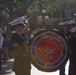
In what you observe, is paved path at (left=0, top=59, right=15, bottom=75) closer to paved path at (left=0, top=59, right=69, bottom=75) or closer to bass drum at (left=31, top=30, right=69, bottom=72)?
paved path at (left=0, top=59, right=69, bottom=75)

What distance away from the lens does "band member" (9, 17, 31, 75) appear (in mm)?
5918

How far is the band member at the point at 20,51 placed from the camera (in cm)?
592

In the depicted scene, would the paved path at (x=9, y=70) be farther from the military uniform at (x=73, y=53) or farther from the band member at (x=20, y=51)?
the band member at (x=20, y=51)

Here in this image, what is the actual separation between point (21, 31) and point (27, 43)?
28 cm

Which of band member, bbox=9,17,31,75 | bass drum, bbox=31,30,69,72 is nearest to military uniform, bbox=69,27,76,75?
bass drum, bbox=31,30,69,72

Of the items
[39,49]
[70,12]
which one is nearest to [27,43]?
[39,49]

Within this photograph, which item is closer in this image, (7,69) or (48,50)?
(48,50)

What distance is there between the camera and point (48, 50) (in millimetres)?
6203

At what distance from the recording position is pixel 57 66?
6184mm

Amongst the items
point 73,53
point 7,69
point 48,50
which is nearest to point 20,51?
point 48,50

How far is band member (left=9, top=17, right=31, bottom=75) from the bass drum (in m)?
0.17

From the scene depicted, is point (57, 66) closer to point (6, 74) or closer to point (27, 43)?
point (27, 43)

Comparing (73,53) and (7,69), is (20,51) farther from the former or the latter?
(7,69)

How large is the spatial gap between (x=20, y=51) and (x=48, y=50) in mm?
551
